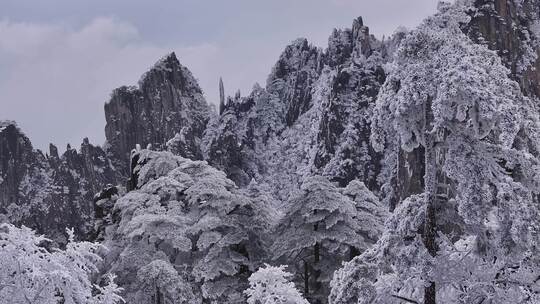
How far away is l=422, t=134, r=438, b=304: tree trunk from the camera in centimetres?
852

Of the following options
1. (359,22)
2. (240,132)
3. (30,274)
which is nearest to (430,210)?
(30,274)

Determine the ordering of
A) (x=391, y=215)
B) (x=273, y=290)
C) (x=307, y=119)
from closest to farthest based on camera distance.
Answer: (x=391, y=215), (x=273, y=290), (x=307, y=119)

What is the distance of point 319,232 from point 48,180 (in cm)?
12260

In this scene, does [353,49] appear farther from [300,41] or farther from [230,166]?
[230,166]

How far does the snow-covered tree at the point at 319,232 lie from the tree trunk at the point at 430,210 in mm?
12130

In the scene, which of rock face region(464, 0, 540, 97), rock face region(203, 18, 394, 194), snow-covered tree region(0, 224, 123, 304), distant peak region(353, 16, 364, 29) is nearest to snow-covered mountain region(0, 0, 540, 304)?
snow-covered tree region(0, 224, 123, 304)

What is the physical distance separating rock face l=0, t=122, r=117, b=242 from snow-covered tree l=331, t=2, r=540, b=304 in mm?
121384

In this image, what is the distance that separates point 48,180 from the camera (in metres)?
133

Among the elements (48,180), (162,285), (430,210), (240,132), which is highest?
(240,132)

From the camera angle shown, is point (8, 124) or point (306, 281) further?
point (8, 124)

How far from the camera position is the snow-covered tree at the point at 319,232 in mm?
20859

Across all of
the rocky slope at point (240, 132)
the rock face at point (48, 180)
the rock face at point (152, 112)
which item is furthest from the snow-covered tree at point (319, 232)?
the rock face at point (152, 112)

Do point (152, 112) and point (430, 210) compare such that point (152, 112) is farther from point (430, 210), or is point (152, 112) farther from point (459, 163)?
point (459, 163)

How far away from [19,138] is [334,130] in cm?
7233
